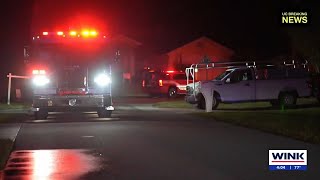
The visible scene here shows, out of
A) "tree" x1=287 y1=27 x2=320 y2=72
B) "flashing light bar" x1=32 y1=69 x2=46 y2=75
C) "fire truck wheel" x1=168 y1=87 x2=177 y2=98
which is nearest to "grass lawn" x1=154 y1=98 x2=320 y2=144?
"flashing light bar" x1=32 y1=69 x2=46 y2=75

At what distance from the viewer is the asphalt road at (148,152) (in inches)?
417

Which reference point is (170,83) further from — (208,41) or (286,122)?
(208,41)

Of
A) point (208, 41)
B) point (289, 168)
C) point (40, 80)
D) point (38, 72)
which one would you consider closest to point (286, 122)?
point (40, 80)

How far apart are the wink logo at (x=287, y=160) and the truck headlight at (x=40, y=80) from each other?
10878 mm

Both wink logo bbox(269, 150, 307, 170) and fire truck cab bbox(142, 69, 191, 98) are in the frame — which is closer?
wink logo bbox(269, 150, 307, 170)

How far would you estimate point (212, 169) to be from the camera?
11000mm

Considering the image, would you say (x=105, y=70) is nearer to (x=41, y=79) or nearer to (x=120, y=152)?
(x=41, y=79)

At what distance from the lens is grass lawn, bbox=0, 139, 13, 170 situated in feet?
38.8

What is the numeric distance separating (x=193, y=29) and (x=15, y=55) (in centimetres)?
2364

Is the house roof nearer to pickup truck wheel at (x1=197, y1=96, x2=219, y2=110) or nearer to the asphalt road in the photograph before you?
pickup truck wheel at (x1=197, y1=96, x2=219, y2=110)

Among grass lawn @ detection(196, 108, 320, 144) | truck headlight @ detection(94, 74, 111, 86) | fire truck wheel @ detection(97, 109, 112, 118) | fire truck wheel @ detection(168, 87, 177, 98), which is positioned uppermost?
truck headlight @ detection(94, 74, 111, 86)

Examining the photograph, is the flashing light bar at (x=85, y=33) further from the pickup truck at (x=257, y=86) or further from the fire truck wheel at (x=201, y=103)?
the fire truck wheel at (x=201, y=103)

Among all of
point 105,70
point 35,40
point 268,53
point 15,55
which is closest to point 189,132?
point 105,70

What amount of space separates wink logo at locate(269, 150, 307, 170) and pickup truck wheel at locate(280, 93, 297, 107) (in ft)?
49.7
